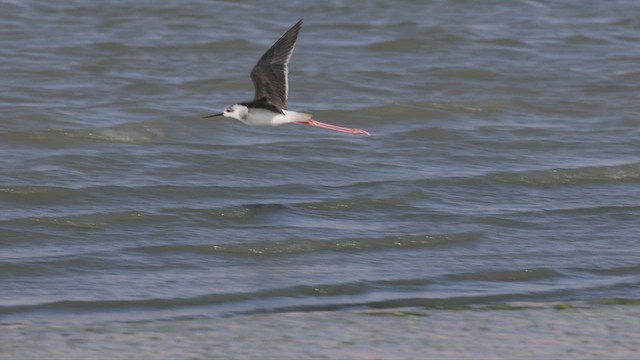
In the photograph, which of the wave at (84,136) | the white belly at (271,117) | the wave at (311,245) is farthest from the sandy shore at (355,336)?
the wave at (84,136)

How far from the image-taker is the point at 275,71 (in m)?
9.84

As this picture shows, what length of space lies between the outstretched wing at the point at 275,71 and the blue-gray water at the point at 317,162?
0.54 metres

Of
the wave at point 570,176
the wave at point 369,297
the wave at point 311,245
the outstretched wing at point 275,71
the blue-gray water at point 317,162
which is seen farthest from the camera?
the wave at point 570,176

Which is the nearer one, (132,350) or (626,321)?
(132,350)

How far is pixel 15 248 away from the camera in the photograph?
7859 mm

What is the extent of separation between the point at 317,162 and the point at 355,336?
468 centimetres

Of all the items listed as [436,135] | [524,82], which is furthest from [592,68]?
[436,135]

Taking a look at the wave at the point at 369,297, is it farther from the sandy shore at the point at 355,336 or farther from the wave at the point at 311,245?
the wave at the point at 311,245

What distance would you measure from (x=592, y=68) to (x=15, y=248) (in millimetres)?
8614

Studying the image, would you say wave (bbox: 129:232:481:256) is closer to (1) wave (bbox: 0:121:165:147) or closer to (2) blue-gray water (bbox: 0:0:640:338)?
(2) blue-gray water (bbox: 0:0:640:338)

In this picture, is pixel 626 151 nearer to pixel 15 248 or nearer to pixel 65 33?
pixel 15 248

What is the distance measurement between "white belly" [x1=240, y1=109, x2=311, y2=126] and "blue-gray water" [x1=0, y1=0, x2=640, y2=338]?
36cm

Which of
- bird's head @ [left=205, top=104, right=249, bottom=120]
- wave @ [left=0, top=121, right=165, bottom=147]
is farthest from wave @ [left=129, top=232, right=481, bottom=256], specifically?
wave @ [left=0, top=121, right=165, bottom=147]

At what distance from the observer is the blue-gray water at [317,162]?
7.27 meters
